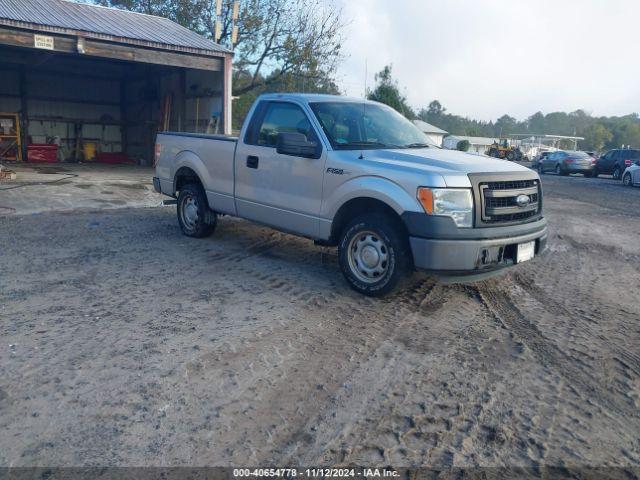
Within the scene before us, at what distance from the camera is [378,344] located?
448 cm

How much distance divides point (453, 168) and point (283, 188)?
6.85 ft

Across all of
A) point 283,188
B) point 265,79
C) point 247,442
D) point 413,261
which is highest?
point 265,79

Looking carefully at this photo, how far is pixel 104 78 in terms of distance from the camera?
23062 millimetres

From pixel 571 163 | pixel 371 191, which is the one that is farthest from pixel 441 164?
pixel 571 163

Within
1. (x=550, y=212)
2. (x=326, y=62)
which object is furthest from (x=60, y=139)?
(x=550, y=212)

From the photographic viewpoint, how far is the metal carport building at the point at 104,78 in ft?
47.3

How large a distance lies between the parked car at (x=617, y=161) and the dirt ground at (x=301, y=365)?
23649mm

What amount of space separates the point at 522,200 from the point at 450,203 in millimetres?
959

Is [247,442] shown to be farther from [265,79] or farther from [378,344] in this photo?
[265,79]

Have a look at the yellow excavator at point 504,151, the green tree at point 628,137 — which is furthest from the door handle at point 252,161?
the green tree at point 628,137

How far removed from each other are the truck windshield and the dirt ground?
1.57 metres

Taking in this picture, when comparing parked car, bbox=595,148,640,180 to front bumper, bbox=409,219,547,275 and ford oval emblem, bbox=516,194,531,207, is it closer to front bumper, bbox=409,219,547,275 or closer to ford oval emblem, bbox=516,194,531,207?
ford oval emblem, bbox=516,194,531,207

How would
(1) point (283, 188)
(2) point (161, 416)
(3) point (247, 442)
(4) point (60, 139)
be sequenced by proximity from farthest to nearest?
(4) point (60, 139) → (1) point (283, 188) → (2) point (161, 416) → (3) point (247, 442)

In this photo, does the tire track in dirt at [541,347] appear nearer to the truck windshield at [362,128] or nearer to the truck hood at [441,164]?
the truck hood at [441,164]
